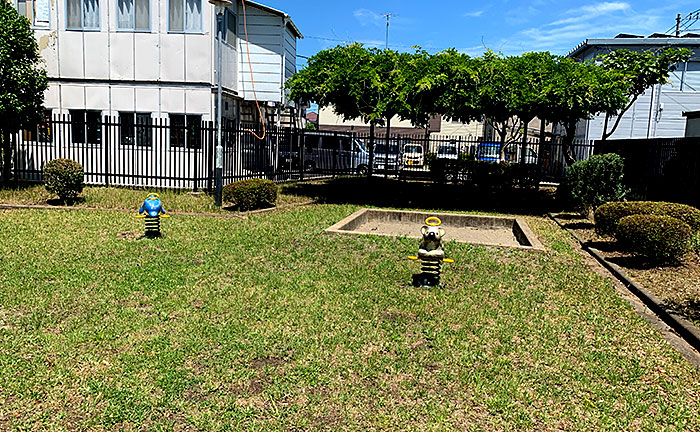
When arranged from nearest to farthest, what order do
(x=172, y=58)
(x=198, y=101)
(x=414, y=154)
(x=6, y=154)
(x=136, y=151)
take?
(x=6, y=154)
(x=136, y=151)
(x=172, y=58)
(x=198, y=101)
(x=414, y=154)

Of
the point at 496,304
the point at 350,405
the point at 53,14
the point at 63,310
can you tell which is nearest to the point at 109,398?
the point at 350,405

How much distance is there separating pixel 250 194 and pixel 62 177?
14.0 feet

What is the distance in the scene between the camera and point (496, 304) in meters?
6.26

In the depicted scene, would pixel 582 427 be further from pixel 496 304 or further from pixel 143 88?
pixel 143 88

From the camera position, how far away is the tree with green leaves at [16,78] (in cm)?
1439

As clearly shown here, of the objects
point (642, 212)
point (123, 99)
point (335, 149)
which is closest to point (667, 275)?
point (642, 212)

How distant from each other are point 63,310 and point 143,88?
13320 mm

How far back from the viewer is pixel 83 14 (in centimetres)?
1719

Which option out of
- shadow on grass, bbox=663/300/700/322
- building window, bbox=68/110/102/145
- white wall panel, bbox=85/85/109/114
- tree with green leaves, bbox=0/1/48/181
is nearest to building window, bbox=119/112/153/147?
white wall panel, bbox=85/85/109/114

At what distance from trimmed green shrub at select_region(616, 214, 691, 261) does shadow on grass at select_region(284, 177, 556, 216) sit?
6.64m

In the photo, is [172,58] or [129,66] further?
[129,66]

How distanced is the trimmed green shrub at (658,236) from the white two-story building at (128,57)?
1289cm

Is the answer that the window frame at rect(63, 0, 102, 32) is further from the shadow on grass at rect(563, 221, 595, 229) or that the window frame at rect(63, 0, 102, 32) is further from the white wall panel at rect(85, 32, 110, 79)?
the shadow on grass at rect(563, 221, 595, 229)

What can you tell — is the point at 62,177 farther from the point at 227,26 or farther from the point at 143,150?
the point at 227,26
